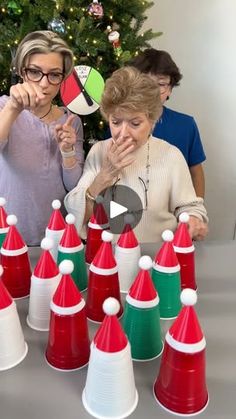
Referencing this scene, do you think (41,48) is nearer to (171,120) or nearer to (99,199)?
(99,199)

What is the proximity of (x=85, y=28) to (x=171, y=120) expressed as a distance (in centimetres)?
57

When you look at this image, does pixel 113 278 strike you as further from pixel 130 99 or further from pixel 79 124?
pixel 79 124

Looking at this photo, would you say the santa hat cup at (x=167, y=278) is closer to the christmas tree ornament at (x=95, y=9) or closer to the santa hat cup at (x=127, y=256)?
the santa hat cup at (x=127, y=256)

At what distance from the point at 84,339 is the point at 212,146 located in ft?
7.44

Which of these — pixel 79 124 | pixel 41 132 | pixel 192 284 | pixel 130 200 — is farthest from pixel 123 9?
pixel 192 284

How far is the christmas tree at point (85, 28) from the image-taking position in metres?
1.66

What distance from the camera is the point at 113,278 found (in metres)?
0.79

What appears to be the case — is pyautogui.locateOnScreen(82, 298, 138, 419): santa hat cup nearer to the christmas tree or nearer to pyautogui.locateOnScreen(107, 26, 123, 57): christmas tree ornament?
the christmas tree

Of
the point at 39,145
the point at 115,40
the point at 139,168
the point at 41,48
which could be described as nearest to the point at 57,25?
the point at 115,40

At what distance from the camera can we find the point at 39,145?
53.0 inches

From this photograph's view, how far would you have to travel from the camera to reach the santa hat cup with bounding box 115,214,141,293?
0.87 metres

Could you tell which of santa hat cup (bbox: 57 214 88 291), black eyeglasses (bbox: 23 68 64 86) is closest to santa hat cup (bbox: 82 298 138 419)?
santa hat cup (bbox: 57 214 88 291)

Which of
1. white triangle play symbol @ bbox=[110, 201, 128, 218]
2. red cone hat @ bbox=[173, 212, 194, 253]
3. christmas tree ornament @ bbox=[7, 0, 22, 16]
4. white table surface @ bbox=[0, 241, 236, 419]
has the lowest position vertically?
white table surface @ bbox=[0, 241, 236, 419]

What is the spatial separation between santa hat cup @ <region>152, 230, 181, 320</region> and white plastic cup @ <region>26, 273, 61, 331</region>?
0.70ft
